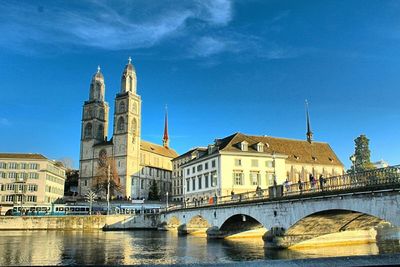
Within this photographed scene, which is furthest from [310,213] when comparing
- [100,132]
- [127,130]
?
[100,132]

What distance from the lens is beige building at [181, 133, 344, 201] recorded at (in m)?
63.9

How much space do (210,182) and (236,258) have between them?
41630 millimetres

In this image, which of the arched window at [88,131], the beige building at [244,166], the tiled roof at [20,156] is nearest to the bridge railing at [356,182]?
the beige building at [244,166]

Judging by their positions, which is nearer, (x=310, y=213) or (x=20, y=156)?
(x=310, y=213)

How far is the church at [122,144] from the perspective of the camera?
362ft

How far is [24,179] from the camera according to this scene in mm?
87375

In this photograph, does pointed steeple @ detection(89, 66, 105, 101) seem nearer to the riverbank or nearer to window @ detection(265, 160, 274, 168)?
window @ detection(265, 160, 274, 168)

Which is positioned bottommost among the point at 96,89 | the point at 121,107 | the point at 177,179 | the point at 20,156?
the point at 177,179

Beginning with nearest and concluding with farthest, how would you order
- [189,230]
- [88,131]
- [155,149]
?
1. [189,230]
2. [88,131]
3. [155,149]

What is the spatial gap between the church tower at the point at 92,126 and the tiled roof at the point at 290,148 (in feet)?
186

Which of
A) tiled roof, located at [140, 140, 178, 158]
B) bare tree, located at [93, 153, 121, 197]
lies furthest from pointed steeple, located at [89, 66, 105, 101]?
bare tree, located at [93, 153, 121, 197]

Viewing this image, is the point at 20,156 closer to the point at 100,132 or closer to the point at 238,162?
the point at 100,132

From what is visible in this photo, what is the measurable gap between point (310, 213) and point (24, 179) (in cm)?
7677

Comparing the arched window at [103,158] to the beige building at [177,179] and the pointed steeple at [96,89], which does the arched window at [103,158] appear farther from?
the beige building at [177,179]
